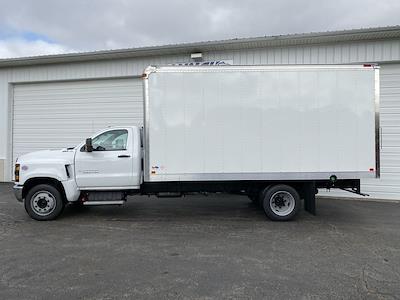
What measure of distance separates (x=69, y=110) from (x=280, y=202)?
1007cm

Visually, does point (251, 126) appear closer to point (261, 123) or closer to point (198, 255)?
point (261, 123)

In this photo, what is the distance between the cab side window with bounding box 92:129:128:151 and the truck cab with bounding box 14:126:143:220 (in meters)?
0.02

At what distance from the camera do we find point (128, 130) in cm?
895

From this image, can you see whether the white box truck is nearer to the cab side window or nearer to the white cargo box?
the white cargo box

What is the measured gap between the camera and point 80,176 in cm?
868

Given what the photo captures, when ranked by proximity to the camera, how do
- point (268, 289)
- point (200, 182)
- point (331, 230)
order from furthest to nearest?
point (200, 182) → point (331, 230) → point (268, 289)

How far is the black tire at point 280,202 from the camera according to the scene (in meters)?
8.56

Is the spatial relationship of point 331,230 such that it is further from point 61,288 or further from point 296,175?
point 61,288

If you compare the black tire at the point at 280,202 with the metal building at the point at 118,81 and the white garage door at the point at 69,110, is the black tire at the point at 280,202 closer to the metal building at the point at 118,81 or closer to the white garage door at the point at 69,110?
the metal building at the point at 118,81

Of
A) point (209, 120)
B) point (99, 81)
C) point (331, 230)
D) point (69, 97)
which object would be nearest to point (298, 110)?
point (209, 120)

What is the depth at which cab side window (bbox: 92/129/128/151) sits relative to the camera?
877 cm

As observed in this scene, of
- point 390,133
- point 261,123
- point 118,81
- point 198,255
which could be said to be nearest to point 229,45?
point 118,81

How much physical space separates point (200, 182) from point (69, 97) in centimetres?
898

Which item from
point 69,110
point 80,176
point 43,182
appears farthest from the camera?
point 69,110
